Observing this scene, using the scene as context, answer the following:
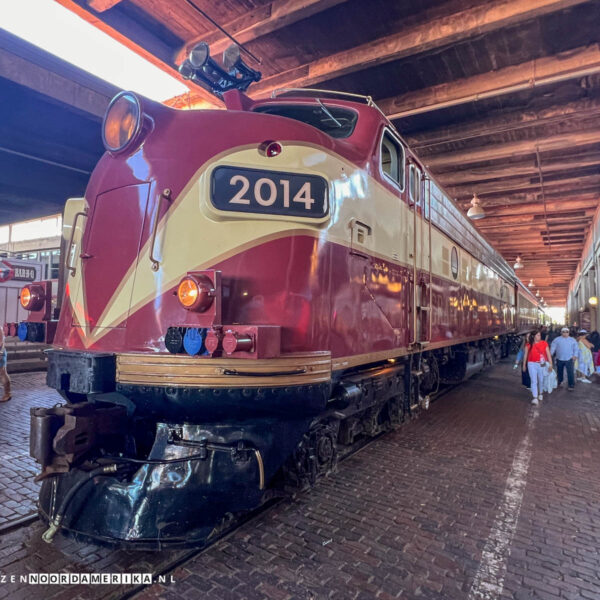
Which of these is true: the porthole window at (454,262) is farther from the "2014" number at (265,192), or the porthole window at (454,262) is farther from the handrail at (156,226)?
the handrail at (156,226)

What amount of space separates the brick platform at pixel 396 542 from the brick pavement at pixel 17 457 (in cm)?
54

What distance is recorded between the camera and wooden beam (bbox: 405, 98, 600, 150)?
28.9ft

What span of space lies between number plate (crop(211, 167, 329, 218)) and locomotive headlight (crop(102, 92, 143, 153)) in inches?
27.6

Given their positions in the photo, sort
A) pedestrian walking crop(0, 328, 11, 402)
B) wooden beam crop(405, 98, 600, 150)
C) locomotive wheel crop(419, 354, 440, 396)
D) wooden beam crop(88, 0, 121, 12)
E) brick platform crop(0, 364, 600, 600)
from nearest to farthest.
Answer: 1. brick platform crop(0, 364, 600, 600)
2. wooden beam crop(88, 0, 121, 12)
3. locomotive wheel crop(419, 354, 440, 396)
4. pedestrian walking crop(0, 328, 11, 402)
5. wooden beam crop(405, 98, 600, 150)

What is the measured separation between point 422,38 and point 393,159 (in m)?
3.65

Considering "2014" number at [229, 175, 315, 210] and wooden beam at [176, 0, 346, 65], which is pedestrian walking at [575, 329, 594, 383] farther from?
"2014" number at [229, 175, 315, 210]

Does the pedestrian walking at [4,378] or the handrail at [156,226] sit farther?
the pedestrian walking at [4,378]

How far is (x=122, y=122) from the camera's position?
310 cm

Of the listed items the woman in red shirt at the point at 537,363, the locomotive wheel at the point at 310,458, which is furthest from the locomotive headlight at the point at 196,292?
the woman in red shirt at the point at 537,363

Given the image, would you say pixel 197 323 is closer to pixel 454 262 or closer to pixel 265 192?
pixel 265 192

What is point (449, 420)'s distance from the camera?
690cm

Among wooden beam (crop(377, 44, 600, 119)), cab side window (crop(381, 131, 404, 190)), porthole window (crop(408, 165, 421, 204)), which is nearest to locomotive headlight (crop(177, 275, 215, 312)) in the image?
cab side window (crop(381, 131, 404, 190))

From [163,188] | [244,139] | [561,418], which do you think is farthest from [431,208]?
[561,418]

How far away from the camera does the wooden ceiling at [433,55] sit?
21.8 feet
